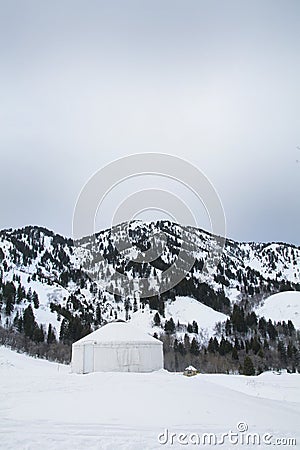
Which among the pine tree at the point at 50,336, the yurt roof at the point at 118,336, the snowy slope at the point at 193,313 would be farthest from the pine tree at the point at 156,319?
the yurt roof at the point at 118,336

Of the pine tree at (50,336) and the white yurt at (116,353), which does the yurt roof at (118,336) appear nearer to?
the white yurt at (116,353)

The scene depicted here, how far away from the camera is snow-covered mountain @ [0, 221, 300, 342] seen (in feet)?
291

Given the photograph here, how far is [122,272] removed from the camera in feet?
411

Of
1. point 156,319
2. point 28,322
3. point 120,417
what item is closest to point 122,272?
A: point 156,319

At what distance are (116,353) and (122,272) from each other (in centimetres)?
9824

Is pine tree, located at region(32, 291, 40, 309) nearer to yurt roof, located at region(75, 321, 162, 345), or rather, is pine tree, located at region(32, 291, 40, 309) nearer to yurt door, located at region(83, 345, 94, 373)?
yurt roof, located at region(75, 321, 162, 345)

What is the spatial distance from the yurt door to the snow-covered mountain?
4828 centimetres

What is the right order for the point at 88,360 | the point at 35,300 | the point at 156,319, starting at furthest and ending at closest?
1. the point at 156,319
2. the point at 35,300
3. the point at 88,360

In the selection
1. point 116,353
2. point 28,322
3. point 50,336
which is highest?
point 28,322

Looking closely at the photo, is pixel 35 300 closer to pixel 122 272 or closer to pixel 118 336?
pixel 122 272

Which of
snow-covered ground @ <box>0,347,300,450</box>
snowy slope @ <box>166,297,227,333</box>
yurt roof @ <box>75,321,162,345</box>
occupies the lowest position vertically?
snow-covered ground @ <box>0,347,300,450</box>

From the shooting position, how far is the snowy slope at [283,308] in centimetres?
9112

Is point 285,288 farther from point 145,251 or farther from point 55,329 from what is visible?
point 55,329

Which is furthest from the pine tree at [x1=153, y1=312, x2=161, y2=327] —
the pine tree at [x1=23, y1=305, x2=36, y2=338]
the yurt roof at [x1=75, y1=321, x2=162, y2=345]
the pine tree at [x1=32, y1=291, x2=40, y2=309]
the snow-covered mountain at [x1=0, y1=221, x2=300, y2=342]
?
the yurt roof at [x1=75, y1=321, x2=162, y2=345]
